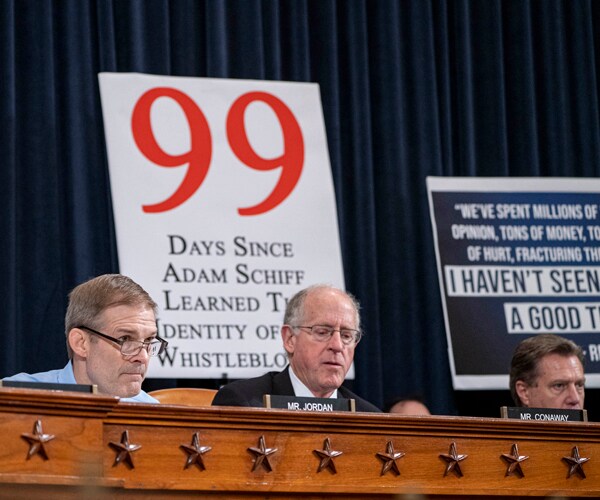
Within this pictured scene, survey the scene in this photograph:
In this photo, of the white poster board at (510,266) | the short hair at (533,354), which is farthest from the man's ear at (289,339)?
the white poster board at (510,266)

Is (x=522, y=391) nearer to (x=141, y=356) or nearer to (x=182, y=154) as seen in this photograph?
(x=141, y=356)

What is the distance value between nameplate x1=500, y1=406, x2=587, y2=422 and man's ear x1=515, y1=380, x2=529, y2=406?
2.90 ft

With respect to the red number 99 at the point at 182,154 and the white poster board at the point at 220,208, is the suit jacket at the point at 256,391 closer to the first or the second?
the white poster board at the point at 220,208

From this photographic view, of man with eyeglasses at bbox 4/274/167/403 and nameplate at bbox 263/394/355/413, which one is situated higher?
man with eyeglasses at bbox 4/274/167/403

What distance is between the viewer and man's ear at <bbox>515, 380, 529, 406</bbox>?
4004 millimetres

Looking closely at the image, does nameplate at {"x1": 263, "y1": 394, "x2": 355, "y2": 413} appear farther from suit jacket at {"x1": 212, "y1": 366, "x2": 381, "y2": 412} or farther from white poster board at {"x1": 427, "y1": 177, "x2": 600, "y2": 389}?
white poster board at {"x1": 427, "y1": 177, "x2": 600, "y2": 389}

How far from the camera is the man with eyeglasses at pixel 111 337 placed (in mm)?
2936

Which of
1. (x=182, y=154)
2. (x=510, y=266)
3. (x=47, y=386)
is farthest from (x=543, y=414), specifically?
(x=510, y=266)

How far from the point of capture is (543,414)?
3.04 meters

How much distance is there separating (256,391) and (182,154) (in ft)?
5.12

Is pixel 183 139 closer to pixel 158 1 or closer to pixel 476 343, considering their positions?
pixel 158 1

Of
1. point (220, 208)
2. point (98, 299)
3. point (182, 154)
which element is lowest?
point (98, 299)

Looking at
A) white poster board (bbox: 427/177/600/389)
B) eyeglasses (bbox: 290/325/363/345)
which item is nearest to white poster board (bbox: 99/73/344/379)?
white poster board (bbox: 427/177/600/389)

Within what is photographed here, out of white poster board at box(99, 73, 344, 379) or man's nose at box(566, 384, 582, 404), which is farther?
white poster board at box(99, 73, 344, 379)
